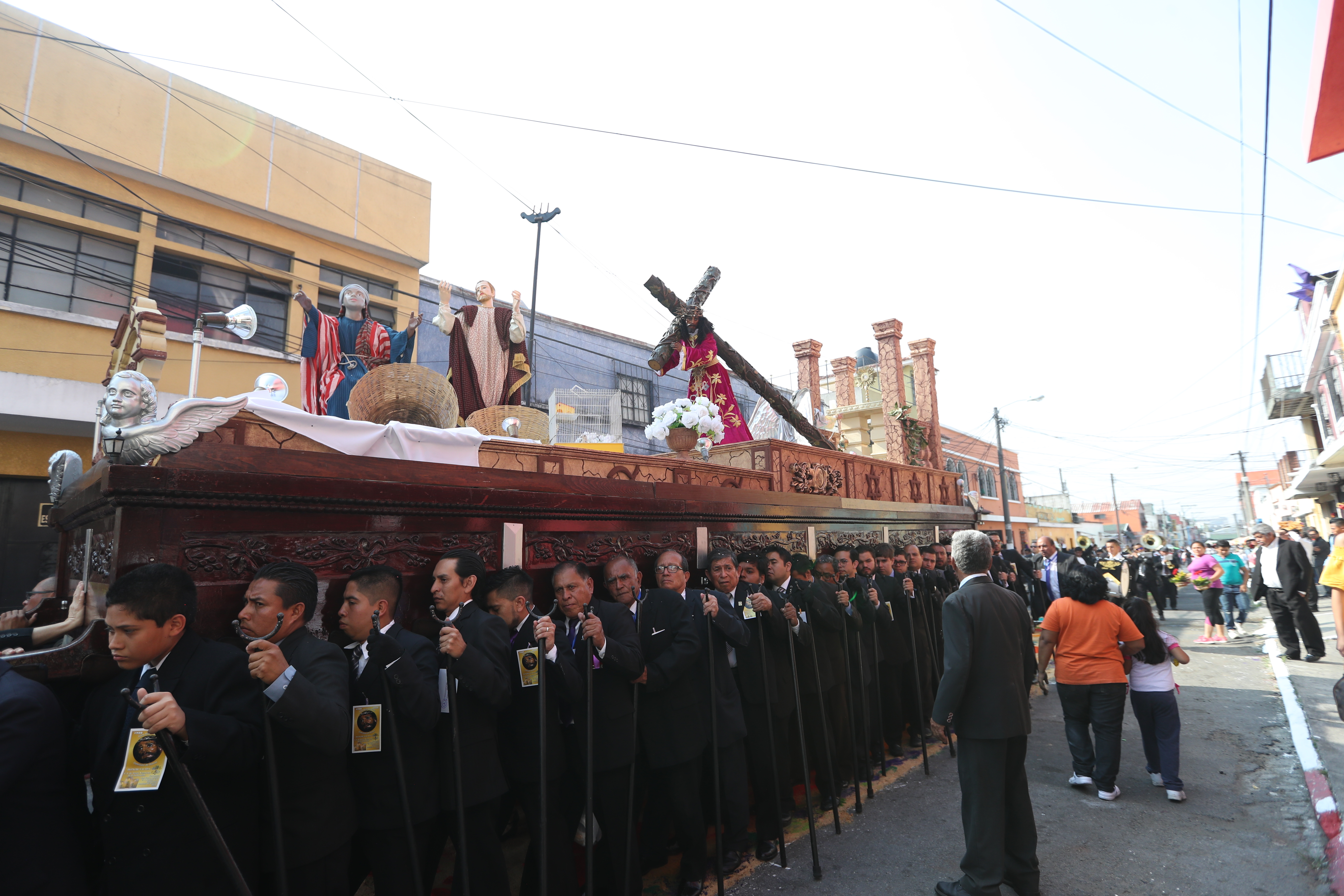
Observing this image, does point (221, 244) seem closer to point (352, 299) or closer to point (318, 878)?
point (352, 299)

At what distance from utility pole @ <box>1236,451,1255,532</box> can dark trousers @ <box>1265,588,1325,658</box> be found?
47549 mm

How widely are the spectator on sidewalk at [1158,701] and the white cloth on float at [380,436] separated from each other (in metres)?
5.42

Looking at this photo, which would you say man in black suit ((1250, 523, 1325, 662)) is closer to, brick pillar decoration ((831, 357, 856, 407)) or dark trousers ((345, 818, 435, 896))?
brick pillar decoration ((831, 357, 856, 407))

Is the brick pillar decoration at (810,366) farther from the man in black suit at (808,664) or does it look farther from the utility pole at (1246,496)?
the utility pole at (1246,496)

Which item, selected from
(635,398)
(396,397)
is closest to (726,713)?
(396,397)

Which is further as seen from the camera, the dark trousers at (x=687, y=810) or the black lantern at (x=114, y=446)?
the dark trousers at (x=687, y=810)

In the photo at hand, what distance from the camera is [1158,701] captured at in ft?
17.6

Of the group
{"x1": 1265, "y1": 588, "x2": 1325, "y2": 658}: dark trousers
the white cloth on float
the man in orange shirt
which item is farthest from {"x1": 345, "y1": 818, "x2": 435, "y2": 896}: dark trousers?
{"x1": 1265, "y1": 588, "x2": 1325, "y2": 658}: dark trousers

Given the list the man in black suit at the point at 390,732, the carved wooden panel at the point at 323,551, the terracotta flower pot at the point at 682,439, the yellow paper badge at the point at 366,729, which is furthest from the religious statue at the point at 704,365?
the yellow paper badge at the point at 366,729

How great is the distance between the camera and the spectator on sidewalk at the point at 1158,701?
528cm

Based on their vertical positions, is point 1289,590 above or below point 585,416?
below

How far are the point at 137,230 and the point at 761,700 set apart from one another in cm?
1188

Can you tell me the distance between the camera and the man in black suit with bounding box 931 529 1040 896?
3771 mm

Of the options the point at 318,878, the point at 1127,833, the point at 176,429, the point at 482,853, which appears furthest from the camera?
the point at 1127,833
